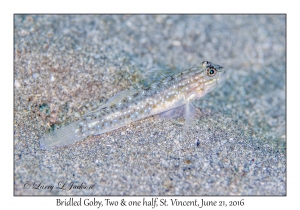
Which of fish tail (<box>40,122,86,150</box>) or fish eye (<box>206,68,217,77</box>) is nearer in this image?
fish tail (<box>40,122,86,150</box>)

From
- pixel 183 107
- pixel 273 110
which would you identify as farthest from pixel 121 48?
pixel 273 110

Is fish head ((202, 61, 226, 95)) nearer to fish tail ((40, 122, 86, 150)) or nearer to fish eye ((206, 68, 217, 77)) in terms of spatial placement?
fish eye ((206, 68, 217, 77))

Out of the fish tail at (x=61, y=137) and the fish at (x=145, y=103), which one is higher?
the fish at (x=145, y=103)

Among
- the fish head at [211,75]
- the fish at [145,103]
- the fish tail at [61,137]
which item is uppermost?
the fish head at [211,75]

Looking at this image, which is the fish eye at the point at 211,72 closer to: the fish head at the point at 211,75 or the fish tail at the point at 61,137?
the fish head at the point at 211,75

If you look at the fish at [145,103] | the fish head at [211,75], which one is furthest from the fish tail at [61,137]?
the fish head at [211,75]

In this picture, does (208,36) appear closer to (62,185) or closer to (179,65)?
(179,65)

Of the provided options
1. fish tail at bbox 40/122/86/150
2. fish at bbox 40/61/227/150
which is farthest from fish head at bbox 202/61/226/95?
fish tail at bbox 40/122/86/150

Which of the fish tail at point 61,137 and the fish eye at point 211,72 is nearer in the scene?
the fish tail at point 61,137

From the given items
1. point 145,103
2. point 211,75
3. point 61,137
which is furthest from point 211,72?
point 61,137

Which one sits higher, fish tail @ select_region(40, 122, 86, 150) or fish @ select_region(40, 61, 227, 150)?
fish @ select_region(40, 61, 227, 150)
